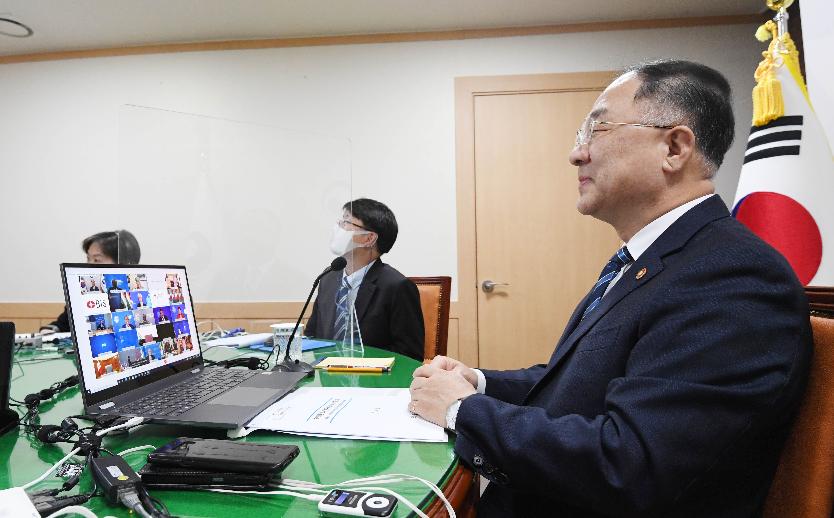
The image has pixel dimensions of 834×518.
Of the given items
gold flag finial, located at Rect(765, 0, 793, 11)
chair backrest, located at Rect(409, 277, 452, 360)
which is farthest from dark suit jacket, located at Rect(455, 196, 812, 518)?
gold flag finial, located at Rect(765, 0, 793, 11)

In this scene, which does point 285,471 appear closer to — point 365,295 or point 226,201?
point 365,295

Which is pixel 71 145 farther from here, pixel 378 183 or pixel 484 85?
pixel 484 85

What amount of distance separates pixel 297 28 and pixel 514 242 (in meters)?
2.03

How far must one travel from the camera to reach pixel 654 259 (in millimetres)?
869

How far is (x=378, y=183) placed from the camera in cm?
344

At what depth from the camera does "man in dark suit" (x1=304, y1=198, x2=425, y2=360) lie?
2043 mm

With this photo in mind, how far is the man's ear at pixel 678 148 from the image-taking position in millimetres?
960

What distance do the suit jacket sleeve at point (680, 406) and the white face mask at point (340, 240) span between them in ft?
4.96

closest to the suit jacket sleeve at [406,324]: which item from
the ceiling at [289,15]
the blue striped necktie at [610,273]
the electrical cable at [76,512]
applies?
the blue striped necktie at [610,273]

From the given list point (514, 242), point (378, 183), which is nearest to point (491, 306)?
point (514, 242)

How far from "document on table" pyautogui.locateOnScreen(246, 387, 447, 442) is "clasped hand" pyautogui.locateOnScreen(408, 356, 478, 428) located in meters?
0.02

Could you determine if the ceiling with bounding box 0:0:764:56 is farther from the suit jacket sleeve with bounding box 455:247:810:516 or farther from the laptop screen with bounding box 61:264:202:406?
the suit jacket sleeve with bounding box 455:247:810:516

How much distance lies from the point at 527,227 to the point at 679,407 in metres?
2.78

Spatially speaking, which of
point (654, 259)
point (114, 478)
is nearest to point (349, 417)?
point (114, 478)
